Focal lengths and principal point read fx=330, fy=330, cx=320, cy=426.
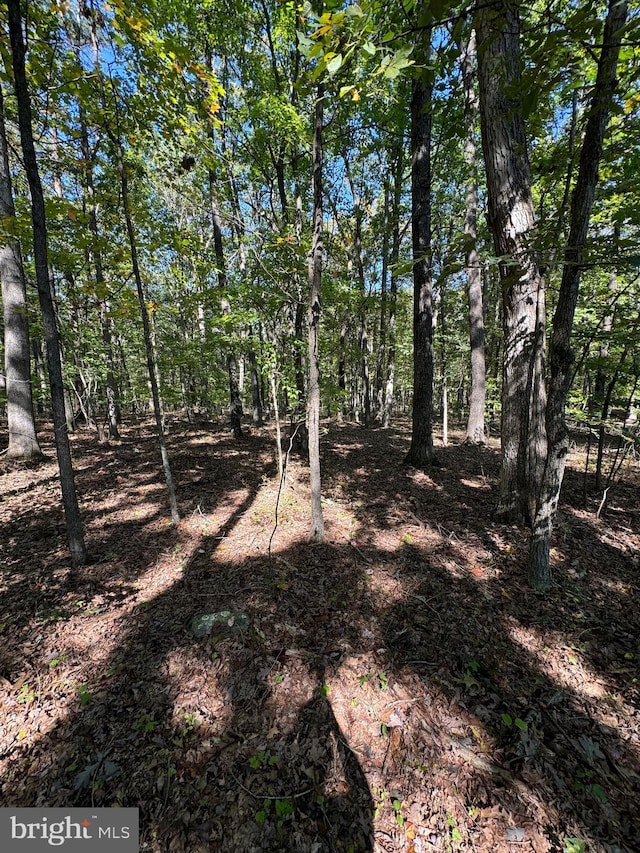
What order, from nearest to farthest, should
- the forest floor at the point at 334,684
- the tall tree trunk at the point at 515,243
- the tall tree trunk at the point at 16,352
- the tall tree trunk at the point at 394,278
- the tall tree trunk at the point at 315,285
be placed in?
the forest floor at the point at 334,684 → the tall tree trunk at the point at 515,243 → the tall tree trunk at the point at 315,285 → the tall tree trunk at the point at 16,352 → the tall tree trunk at the point at 394,278

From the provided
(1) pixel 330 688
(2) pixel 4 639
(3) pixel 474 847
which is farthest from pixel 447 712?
(2) pixel 4 639

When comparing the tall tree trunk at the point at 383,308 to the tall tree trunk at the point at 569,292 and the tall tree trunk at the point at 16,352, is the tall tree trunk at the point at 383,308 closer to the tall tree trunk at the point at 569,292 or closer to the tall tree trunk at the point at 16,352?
the tall tree trunk at the point at 569,292

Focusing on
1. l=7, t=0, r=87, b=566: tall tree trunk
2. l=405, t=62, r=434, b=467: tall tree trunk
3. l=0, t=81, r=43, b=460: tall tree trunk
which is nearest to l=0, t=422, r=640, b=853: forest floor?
l=7, t=0, r=87, b=566: tall tree trunk

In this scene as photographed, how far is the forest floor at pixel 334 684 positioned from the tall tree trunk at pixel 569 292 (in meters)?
0.93

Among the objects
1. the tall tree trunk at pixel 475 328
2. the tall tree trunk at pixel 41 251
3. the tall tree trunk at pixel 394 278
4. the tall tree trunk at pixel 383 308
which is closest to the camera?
the tall tree trunk at pixel 41 251

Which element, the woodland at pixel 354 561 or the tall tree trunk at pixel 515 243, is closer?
the woodland at pixel 354 561

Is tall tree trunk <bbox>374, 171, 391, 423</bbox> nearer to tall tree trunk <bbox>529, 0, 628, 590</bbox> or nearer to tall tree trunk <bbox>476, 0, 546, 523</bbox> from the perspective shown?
tall tree trunk <bbox>476, 0, 546, 523</bbox>

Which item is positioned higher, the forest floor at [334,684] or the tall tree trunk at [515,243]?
the tall tree trunk at [515,243]

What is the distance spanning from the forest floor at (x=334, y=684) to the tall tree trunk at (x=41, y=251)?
5.49 feet

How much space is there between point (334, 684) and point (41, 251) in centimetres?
550

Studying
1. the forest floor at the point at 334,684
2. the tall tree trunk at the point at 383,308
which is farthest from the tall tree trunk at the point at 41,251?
the tall tree trunk at the point at 383,308

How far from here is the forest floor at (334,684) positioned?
2213mm

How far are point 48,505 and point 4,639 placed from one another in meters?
3.66

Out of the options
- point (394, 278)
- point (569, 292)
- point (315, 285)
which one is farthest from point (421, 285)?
point (394, 278)
